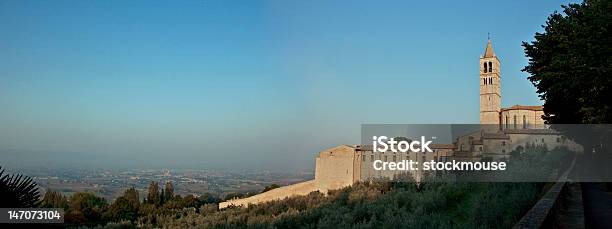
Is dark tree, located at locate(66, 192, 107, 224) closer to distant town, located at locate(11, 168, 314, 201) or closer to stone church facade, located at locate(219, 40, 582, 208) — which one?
distant town, located at locate(11, 168, 314, 201)

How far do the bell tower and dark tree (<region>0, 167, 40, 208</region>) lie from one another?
89.2 meters

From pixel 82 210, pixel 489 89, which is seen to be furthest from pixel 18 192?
pixel 489 89

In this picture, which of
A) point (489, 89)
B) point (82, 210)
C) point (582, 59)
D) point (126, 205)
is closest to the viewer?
point (582, 59)

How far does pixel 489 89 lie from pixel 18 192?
9133cm

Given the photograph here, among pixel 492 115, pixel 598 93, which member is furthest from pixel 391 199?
pixel 492 115

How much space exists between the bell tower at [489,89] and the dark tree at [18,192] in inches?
3513

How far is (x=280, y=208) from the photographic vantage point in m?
17.3

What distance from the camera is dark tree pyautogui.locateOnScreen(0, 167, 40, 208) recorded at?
493cm

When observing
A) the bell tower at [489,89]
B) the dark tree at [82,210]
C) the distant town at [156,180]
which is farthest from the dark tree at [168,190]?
the bell tower at [489,89]

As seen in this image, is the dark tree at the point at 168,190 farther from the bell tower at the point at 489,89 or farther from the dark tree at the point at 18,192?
the bell tower at the point at 489,89

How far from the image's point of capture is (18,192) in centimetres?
502

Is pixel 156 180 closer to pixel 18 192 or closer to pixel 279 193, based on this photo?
pixel 279 193

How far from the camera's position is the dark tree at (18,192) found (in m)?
4.93

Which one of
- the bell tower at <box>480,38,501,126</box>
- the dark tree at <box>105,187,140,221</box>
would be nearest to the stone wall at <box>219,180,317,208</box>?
the dark tree at <box>105,187,140,221</box>
